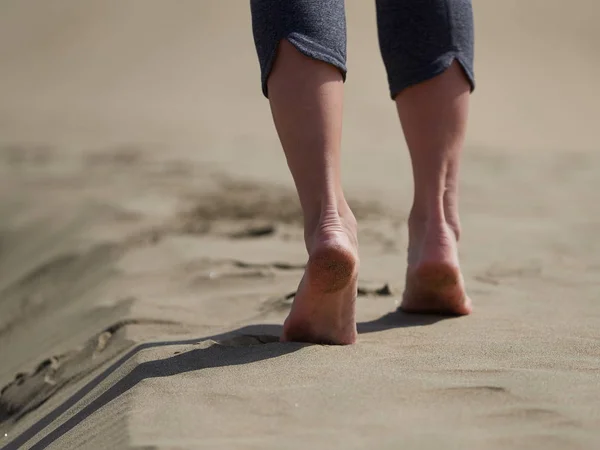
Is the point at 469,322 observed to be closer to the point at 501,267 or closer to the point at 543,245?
the point at 501,267

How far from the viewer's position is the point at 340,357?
1.67 meters

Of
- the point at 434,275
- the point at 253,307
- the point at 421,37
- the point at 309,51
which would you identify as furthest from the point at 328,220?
the point at 253,307

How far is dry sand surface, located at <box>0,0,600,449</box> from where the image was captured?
135 cm

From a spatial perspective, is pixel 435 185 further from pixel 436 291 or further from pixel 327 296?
pixel 327 296

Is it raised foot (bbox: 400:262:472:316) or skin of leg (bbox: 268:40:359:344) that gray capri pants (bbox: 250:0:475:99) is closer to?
skin of leg (bbox: 268:40:359:344)

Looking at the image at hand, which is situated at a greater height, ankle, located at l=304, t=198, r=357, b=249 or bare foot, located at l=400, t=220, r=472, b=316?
ankle, located at l=304, t=198, r=357, b=249

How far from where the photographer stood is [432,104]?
2.05 meters

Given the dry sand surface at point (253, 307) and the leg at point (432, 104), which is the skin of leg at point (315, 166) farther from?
the leg at point (432, 104)

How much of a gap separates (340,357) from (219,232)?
5.55ft

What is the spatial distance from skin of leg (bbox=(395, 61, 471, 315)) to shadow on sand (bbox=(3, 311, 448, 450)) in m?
0.13

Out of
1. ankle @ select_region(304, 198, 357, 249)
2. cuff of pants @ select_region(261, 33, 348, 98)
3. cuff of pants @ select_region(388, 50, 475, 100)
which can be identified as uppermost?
cuff of pants @ select_region(261, 33, 348, 98)

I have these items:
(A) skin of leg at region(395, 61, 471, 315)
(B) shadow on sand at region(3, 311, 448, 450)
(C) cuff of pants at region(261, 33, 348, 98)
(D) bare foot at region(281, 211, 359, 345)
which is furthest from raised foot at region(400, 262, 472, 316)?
(C) cuff of pants at region(261, 33, 348, 98)

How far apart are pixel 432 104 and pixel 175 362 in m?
0.80

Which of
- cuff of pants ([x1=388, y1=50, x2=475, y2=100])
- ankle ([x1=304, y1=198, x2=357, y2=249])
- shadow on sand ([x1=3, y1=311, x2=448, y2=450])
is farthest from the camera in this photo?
cuff of pants ([x1=388, y1=50, x2=475, y2=100])
